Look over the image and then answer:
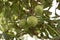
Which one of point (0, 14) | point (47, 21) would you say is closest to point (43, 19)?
point (47, 21)

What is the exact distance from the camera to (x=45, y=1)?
474 mm

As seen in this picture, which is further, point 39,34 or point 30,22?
point 39,34

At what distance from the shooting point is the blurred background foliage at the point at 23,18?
42 centimetres

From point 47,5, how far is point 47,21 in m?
0.06

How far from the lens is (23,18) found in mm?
461

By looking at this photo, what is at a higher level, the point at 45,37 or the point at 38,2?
the point at 38,2

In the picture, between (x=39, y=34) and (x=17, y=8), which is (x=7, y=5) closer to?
(x=17, y=8)

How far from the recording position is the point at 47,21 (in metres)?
0.44

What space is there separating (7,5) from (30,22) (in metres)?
0.10

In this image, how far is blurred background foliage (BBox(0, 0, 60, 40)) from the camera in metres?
0.42

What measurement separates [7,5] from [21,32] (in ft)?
0.28

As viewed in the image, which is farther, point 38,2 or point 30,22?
point 38,2

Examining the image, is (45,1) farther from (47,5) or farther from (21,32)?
(21,32)

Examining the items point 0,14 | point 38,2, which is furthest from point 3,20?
point 38,2
